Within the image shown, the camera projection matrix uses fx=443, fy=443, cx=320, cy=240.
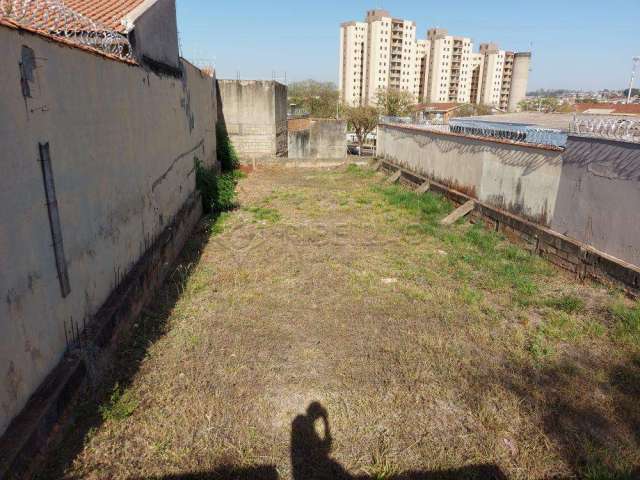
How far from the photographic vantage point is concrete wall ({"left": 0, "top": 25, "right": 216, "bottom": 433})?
260cm

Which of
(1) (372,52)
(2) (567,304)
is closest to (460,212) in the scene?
(2) (567,304)

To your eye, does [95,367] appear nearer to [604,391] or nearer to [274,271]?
[274,271]

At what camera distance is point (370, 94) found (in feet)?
246

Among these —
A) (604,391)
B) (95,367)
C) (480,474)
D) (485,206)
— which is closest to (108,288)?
(95,367)

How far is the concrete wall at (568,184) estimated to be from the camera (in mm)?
5523

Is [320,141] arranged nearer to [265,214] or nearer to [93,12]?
[265,214]

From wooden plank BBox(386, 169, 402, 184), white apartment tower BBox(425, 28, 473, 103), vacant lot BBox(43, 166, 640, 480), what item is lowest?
vacant lot BBox(43, 166, 640, 480)

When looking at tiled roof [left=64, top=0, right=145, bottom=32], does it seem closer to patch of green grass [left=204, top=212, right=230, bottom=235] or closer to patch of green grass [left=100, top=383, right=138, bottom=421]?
patch of green grass [left=204, top=212, right=230, bottom=235]

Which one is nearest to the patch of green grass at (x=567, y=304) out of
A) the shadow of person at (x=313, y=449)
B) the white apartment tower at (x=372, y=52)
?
the shadow of person at (x=313, y=449)

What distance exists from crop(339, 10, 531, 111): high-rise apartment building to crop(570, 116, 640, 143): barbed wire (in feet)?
223

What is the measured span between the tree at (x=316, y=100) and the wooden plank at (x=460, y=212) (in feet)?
112

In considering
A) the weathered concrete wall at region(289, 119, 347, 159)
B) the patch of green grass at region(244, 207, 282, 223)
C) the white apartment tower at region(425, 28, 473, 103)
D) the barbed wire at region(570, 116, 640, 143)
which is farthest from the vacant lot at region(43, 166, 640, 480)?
the white apartment tower at region(425, 28, 473, 103)

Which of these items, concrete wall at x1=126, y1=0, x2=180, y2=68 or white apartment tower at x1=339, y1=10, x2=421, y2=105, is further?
white apartment tower at x1=339, y1=10, x2=421, y2=105

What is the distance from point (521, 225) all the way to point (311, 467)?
20.2ft
